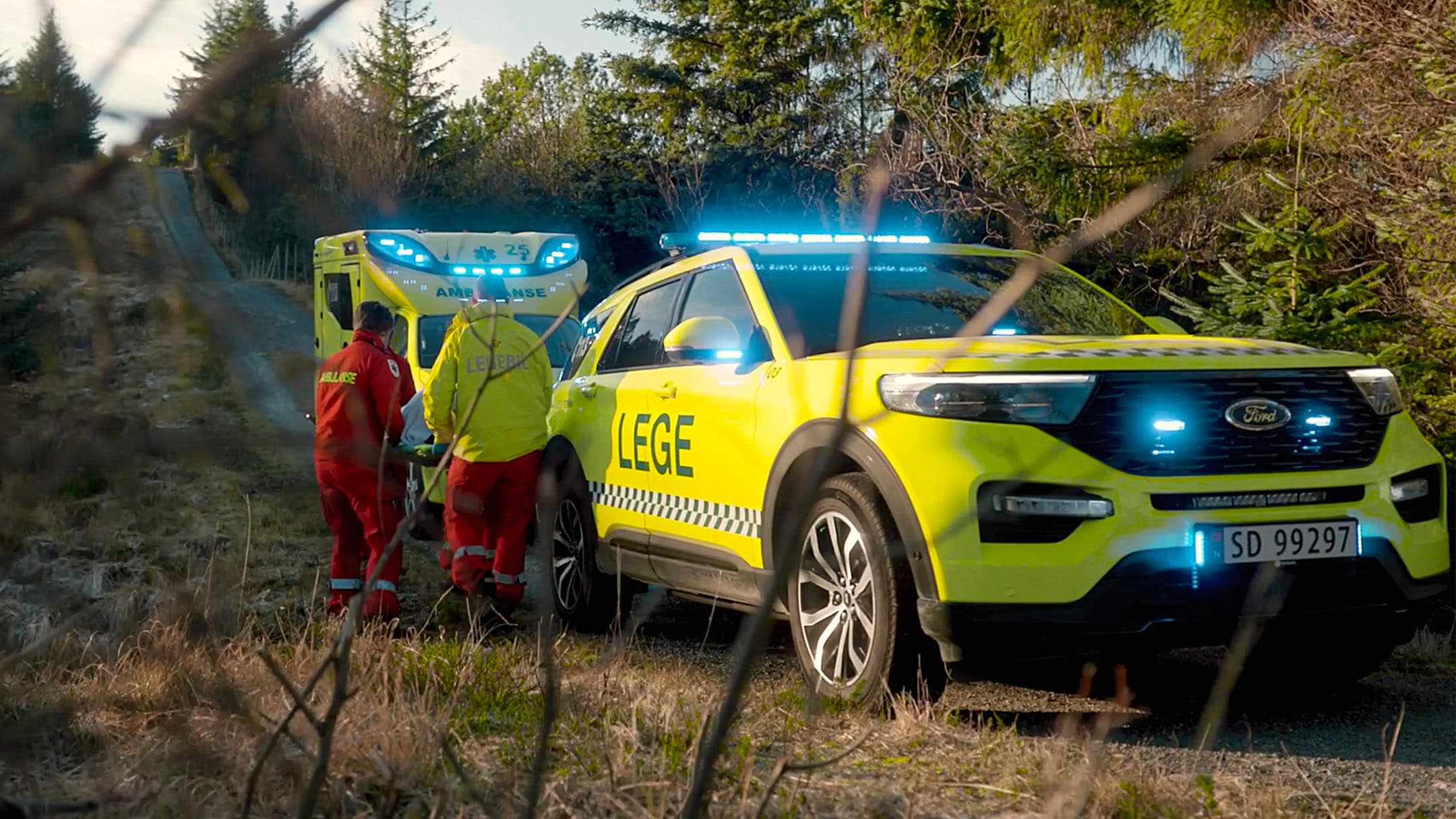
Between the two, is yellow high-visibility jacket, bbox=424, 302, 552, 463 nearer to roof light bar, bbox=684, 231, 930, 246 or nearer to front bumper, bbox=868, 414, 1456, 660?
roof light bar, bbox=684, 231, 930, 246

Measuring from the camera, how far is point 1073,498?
423 centimetres

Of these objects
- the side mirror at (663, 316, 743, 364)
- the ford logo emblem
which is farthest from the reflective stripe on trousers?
the ford logo emblem

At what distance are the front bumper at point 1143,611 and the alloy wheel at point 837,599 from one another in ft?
1.07

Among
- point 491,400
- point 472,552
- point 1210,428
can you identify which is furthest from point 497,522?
point 1210,428

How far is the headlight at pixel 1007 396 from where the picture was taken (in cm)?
432

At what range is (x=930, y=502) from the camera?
4.31 meters

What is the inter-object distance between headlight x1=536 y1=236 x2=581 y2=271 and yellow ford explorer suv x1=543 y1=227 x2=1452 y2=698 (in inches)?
293

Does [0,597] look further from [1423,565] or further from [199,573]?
[1423,565]

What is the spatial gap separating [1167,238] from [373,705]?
852 cm

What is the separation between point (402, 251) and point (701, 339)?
7.13 metres

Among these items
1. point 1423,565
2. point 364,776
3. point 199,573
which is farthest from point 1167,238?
point 199,573

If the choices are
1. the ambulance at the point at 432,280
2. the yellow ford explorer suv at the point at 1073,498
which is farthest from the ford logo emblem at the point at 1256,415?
the ambulance at the point at 432,280

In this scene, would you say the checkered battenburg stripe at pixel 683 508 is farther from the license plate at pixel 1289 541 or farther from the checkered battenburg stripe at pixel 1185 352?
the license plate at pixel 1289 541

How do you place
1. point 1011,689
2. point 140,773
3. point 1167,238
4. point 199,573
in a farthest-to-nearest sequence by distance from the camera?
point 1167,238, point 1011,689, point 140,773, point 199,573
